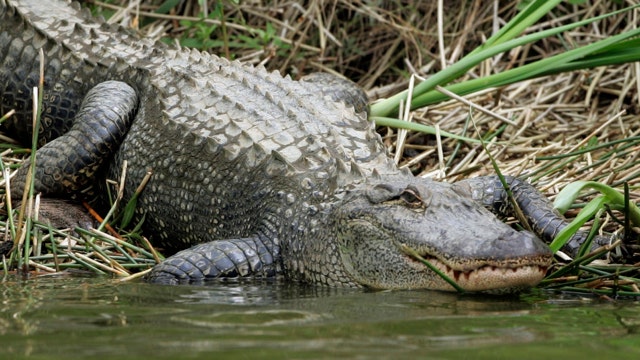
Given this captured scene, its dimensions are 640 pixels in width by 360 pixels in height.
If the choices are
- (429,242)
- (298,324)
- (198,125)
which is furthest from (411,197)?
(198,125)

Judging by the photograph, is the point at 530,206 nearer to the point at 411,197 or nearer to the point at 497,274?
the point at 411,197

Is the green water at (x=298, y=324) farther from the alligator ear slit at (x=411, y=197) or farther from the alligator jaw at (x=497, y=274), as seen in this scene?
the alligator ear slit at (x=411, y=197)

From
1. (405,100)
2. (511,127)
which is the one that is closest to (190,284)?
(405,100)

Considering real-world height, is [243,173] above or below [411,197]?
above

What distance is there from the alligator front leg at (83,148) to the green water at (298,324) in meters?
1.42

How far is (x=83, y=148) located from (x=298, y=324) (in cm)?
275

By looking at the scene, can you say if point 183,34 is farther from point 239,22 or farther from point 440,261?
point 440,261

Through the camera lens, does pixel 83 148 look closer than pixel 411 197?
No

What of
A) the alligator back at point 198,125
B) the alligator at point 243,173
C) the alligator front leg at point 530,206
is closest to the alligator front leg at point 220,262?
the alligator at point 243,173

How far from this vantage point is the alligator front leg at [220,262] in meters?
4.32

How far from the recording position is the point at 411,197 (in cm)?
411

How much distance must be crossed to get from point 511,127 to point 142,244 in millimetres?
2735

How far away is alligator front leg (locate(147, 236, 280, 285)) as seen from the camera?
170 inches

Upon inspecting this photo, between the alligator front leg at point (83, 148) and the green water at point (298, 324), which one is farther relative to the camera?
the alligator front leg at point (83, 148)
